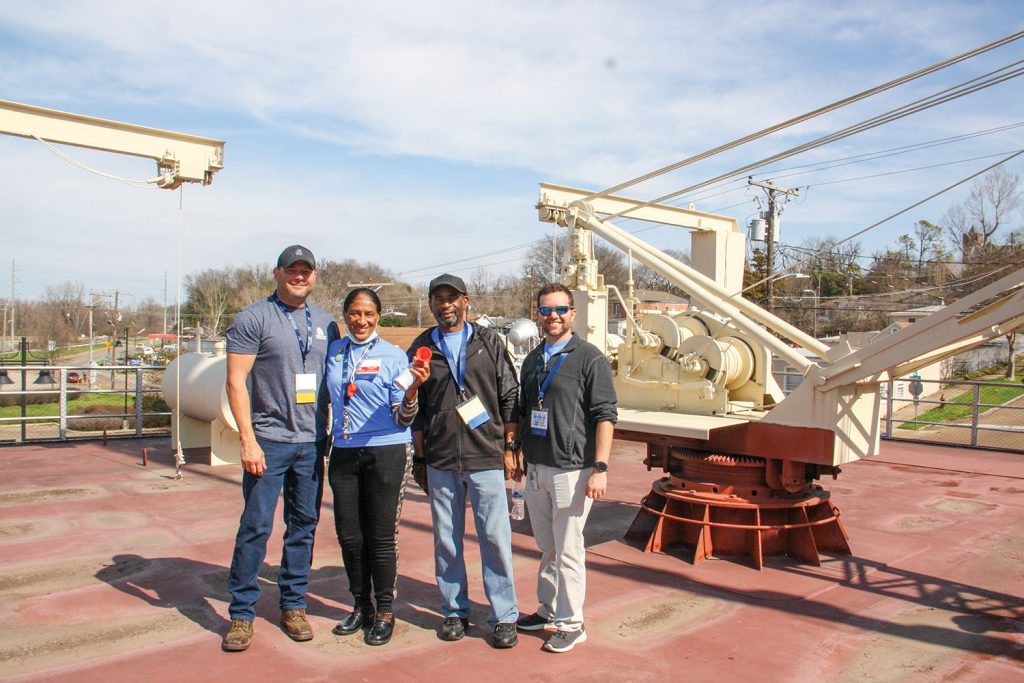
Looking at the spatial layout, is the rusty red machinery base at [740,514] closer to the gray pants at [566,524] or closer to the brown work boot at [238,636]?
the gray pants at [566,524]

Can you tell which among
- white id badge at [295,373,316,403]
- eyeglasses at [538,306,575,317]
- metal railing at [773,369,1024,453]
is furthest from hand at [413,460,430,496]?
metal railing at [773,369,1024,453]

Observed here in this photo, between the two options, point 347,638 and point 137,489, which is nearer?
point 347,638

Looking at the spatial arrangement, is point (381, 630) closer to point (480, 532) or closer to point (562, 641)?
point (480, 532)

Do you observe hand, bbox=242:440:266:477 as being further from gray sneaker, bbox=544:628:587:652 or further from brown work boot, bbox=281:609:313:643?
gray sneaker, bbox=544:628:587:652

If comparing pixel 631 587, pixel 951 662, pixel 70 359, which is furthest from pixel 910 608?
pixel 70 359

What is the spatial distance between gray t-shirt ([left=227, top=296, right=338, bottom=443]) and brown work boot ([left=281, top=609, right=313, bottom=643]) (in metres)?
1.02

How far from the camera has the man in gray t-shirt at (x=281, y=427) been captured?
4.26 m

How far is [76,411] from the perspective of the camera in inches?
842

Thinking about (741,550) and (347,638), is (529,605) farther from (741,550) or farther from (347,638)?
(741,550)

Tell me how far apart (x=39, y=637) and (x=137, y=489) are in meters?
4.62

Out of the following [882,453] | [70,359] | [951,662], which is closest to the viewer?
[951,662]

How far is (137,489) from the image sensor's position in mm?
8820

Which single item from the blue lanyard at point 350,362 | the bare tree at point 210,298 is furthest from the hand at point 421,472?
the bare tree at point 210,298

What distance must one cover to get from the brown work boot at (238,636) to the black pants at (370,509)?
0.61m
